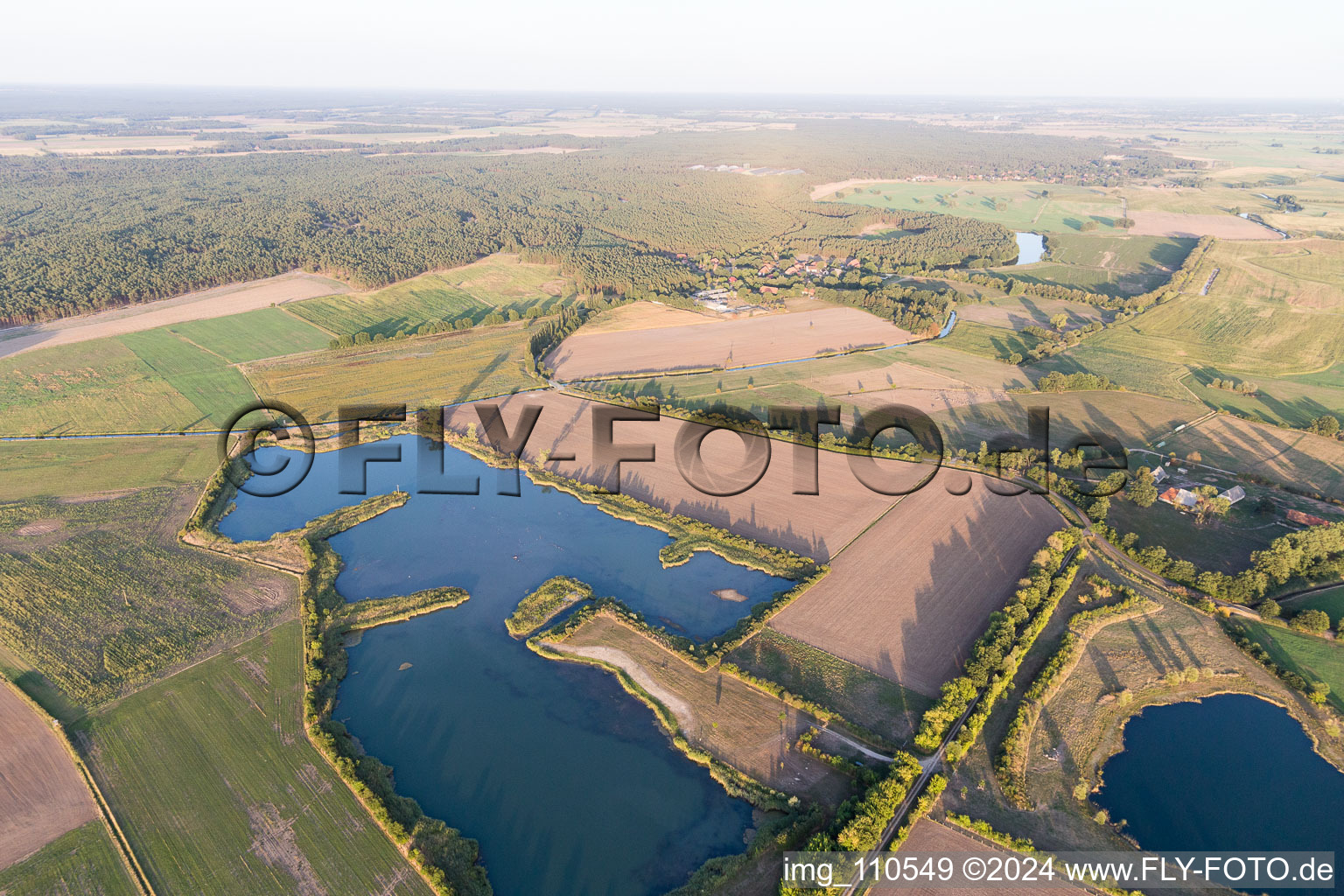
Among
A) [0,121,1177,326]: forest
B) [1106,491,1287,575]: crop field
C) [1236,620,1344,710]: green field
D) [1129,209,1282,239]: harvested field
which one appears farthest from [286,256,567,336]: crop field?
[1129,209,1282,239]: harvested field

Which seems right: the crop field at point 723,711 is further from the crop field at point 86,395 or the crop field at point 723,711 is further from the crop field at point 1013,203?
the crop field at point 1013,203

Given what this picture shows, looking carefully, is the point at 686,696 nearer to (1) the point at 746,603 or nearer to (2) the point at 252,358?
(1) the point at 746,603

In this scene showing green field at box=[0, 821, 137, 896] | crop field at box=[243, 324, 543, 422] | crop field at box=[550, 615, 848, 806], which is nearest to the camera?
green field at box=[0, 821, 137, 896]

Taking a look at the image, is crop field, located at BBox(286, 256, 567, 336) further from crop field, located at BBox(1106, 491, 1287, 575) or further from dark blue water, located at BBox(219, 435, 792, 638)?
crop field, located at BBox(1106, 491, 1287, 575)

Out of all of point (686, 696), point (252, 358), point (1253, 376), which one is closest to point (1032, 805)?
point (686, 696)

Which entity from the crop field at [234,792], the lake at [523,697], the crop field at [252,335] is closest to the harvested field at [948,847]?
the lake at [523,697]

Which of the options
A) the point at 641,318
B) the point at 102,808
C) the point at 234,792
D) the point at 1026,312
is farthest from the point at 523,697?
the point at 1026,312
